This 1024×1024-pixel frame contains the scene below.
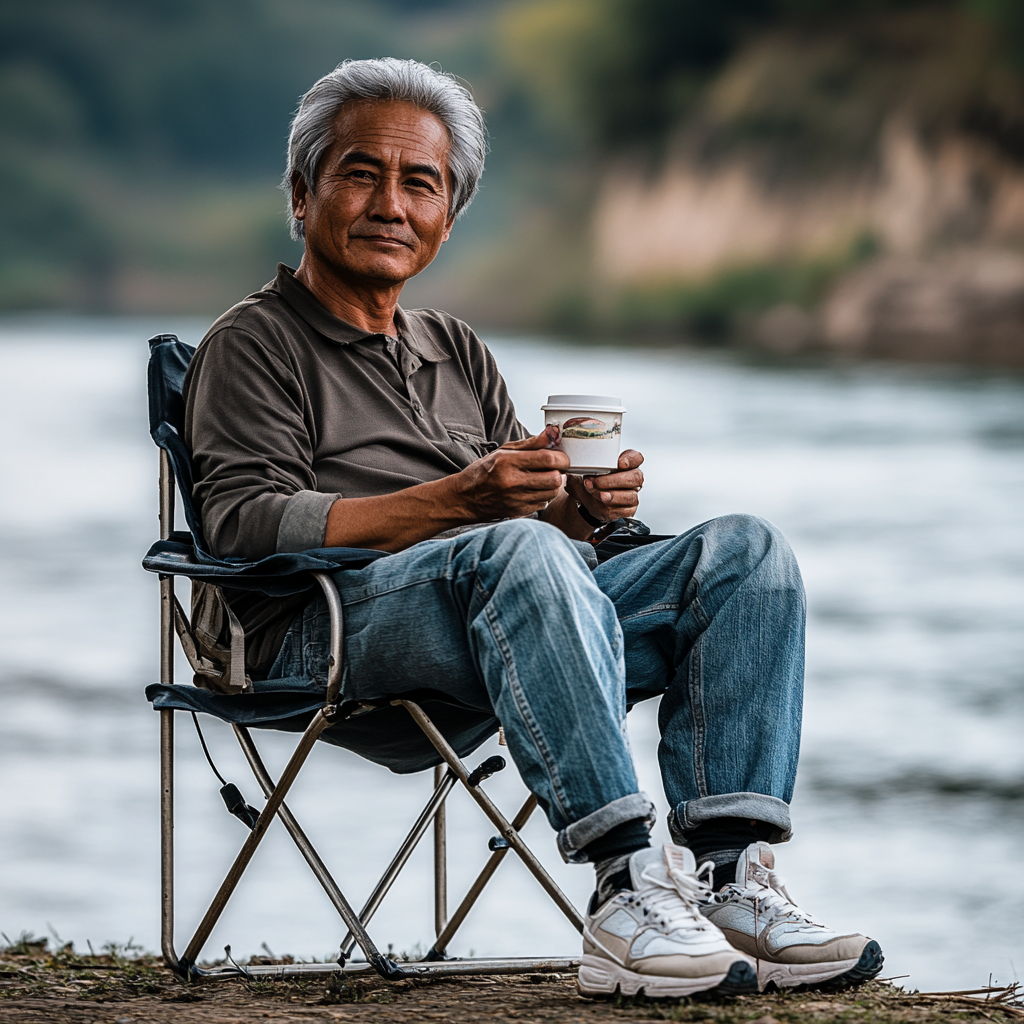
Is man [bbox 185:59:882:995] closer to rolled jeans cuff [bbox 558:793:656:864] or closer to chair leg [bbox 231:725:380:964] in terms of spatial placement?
rolled jeans cuff [bbox 558:793:656:864]

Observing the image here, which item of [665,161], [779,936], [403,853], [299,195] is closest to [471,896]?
[403,853]

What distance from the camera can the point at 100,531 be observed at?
1555cm

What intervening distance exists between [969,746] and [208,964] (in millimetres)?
5658

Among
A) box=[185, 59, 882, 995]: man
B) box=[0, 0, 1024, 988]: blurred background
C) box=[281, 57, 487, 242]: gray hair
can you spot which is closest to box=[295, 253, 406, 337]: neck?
box=[185, 59, 882, 995]: man

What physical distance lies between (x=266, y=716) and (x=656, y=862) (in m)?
0.60

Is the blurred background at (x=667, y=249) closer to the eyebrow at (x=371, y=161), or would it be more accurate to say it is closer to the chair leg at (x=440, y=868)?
the chair leg at (x=440, y=868)

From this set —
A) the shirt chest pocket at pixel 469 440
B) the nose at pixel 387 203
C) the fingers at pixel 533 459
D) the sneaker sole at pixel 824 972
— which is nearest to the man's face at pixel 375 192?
the nose at pixel 387 203

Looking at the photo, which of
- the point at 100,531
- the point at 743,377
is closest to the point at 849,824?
the point at 100,531

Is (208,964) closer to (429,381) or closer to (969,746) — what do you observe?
(429,381)

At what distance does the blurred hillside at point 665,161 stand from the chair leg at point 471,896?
15710 millimetres

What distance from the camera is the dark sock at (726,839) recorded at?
1939 mm

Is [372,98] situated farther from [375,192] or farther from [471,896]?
[471,896]

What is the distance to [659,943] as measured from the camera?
5.51 feet

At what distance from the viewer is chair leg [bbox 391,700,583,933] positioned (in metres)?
1.98
